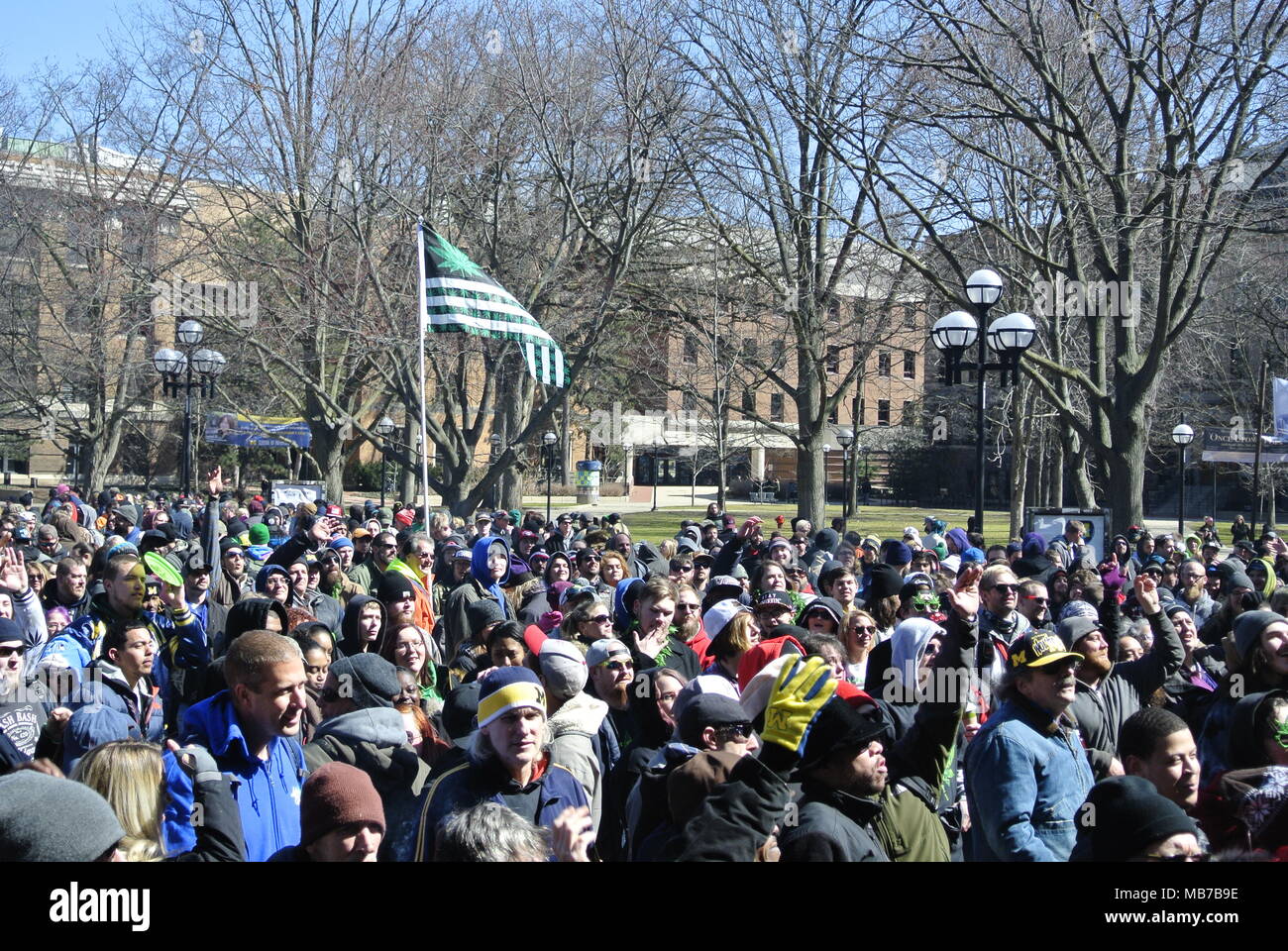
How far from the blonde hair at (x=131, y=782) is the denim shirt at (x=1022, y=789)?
2.69m

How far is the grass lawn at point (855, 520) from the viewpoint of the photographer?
36188 millimetres

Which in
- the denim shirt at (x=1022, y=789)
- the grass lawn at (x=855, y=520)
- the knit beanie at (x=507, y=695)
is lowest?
the grass lawn at (x=855, y=520)

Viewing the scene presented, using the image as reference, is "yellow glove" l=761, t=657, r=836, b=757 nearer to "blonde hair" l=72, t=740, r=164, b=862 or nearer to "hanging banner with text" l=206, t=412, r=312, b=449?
"blonde hair" l=72, t=740, r=164, b=862

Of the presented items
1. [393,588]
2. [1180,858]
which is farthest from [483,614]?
[1180,858]

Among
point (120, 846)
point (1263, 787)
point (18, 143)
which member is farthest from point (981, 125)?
point (18, 143)

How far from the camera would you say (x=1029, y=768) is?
4406mm

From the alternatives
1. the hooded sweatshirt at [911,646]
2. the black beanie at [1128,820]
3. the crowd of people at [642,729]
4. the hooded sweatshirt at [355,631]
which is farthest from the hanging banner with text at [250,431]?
the black beanie at [1128,820]

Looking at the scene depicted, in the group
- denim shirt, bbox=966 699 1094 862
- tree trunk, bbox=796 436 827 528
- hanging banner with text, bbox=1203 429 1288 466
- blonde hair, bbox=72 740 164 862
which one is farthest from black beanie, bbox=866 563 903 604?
hanging banner with text, bbox=1203 429 1288 466

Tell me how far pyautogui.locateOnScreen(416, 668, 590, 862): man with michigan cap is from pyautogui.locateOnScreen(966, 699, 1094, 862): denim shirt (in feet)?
4.70

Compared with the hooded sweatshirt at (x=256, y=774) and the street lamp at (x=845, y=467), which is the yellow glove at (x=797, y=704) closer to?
the hooded sweatshirt at (x=256, y=774)

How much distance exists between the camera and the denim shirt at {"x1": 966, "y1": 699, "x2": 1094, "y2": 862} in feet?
14.2

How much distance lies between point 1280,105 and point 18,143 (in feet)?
113
